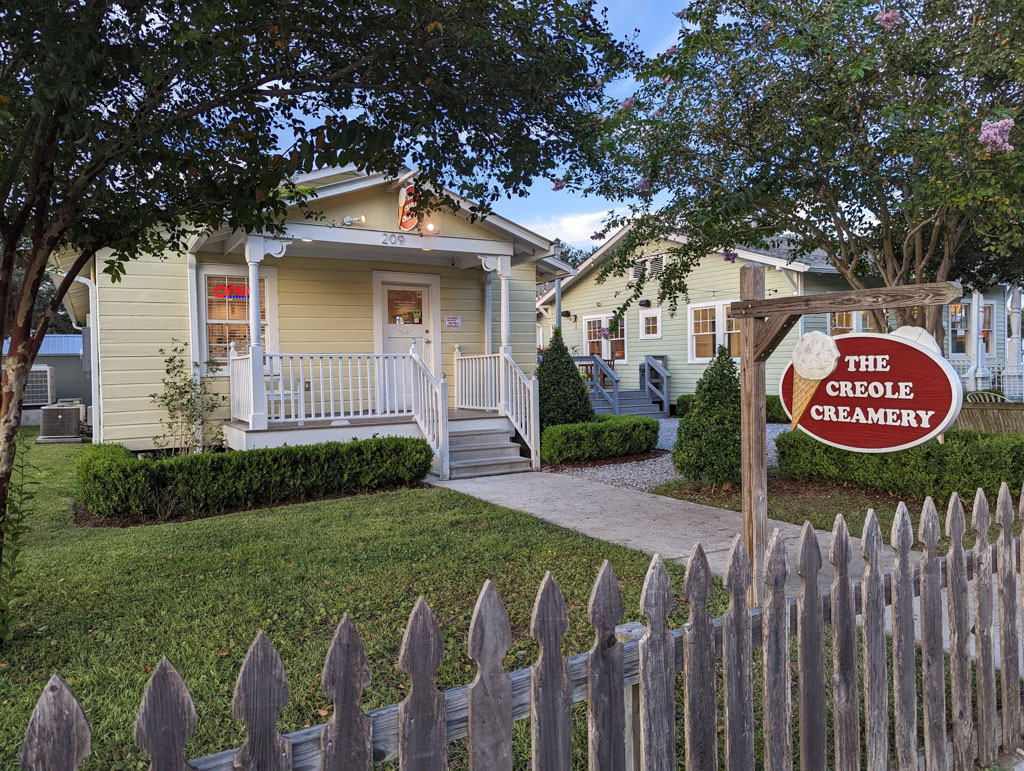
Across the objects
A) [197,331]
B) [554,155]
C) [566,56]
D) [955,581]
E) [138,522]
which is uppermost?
[566,56]

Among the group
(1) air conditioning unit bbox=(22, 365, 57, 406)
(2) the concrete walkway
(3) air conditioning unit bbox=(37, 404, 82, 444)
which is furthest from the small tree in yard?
(1) air conditioning unit bbox=(22, 365, 57, 406)

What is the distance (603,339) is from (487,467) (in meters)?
12.5

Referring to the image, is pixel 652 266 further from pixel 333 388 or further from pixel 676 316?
pixel 333 388

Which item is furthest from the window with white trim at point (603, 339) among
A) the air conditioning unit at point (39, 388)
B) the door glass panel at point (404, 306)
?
the air conditioning unit at point (39, 388)

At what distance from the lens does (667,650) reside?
1646 mm

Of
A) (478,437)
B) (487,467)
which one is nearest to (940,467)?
(487,467)

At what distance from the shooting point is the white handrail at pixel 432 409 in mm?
8922

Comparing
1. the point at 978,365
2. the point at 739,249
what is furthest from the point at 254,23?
the point at 978,365

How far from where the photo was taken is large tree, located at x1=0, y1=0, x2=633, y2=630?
3199 millimetres

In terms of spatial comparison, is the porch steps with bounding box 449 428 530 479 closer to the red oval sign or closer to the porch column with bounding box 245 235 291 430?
the porch column with bounding box 245 235 291 430

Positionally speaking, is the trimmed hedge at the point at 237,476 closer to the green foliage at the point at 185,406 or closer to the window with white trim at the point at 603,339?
the green foliage at the point at 185,406

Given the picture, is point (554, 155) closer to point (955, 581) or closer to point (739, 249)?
point (955, 581)

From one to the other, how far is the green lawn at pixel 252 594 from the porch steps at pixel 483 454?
2247mm

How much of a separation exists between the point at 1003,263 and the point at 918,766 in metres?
11.8
